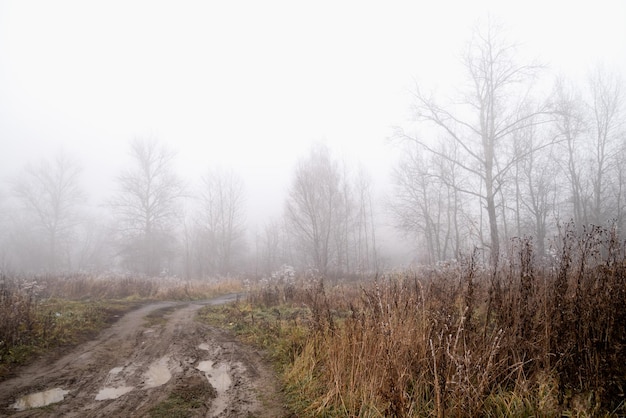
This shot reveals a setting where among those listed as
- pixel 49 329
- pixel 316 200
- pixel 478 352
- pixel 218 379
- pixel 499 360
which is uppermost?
pixel 316 200

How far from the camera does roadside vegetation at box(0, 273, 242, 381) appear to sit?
5.26 m

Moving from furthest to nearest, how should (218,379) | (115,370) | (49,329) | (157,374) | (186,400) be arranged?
1. (49,329)
2. (115,370)
3. (157,374)
4. (218,379)
5. (186,400)

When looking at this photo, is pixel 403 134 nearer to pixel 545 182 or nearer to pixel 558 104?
pixel 558 104

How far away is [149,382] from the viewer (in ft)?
13.9

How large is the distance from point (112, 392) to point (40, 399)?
0.84 meters

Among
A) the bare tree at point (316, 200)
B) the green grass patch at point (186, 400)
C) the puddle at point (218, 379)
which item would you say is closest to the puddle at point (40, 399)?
the green grass patch at point (186, 400)

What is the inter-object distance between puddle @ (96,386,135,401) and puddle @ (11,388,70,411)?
0.44 m

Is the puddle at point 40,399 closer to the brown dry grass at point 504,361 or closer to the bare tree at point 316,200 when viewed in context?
the brown dry grass at point 504,361

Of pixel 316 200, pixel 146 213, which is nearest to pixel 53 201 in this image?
pixel 146 213

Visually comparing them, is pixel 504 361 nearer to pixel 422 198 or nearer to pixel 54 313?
pixel 54 313

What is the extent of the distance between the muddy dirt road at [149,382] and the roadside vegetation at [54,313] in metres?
0.47

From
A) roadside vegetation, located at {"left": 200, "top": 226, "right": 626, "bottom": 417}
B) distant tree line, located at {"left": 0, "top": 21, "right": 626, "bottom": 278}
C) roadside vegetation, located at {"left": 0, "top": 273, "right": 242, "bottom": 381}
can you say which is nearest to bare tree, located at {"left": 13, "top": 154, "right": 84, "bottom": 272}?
distant tree line, located at {"left": 0, "top": 21, "right": 626, "bottom": 278}

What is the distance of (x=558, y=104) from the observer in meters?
11.5

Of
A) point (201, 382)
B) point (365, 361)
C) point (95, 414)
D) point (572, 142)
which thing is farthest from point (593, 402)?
point (572, 142)
